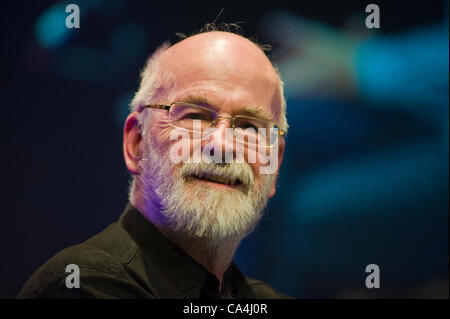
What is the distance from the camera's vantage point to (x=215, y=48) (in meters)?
1.69

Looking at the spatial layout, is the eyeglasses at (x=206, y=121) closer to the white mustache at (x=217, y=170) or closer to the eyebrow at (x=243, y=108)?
the eyebrow at (x=243, y=108)

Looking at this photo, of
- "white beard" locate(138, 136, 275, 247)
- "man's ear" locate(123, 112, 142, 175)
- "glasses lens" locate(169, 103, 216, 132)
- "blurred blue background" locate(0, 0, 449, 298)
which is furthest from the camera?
"blurred blue background" locate(0, 0, 449, 298)

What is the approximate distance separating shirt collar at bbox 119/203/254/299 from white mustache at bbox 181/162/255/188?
26cm

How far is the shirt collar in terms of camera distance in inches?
58.1

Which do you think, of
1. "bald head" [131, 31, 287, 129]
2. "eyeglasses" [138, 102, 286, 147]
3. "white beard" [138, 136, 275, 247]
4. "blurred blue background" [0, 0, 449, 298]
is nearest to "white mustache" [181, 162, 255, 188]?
"white beard" [138, 136, 275, 247]

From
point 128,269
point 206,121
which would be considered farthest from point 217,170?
point 128,269

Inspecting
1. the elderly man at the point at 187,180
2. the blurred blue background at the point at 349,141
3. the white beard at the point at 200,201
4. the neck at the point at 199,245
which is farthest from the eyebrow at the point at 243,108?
the blurred blue background at the point at 349,141

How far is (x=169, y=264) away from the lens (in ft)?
4.96

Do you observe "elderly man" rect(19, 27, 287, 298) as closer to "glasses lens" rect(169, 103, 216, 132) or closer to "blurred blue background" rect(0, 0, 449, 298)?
"glasses lens" rect(169, 103, 216, 132)

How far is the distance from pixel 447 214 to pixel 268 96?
1592 mm

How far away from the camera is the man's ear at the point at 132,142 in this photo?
1735mm

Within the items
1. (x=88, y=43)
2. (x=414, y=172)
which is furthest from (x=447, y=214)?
(x=88, y=43)

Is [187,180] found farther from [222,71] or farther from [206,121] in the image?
[222,71]
